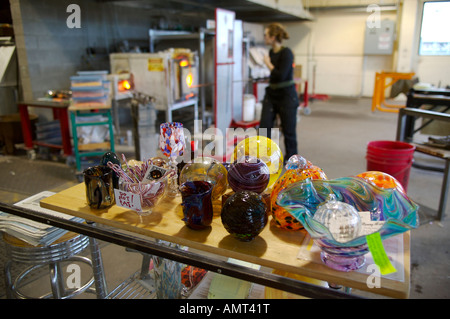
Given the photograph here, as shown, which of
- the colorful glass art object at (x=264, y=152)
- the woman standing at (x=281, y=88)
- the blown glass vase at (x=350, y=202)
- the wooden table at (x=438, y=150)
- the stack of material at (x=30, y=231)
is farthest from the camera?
the woman standing at (x=281, y=88)

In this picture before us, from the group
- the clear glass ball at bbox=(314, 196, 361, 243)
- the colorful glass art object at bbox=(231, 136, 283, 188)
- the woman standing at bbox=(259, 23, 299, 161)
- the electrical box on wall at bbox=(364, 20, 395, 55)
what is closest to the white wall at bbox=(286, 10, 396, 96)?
the electrical box on wall at bbox=(364, 20, 395, 55)

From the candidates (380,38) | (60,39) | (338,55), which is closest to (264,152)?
(60,39)

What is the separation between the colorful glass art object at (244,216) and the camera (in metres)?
0.99

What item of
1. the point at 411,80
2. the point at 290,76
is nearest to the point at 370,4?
the point at 411,80

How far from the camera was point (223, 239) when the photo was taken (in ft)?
3.45

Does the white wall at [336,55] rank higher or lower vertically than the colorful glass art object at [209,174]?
higher

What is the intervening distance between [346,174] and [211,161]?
118 inches

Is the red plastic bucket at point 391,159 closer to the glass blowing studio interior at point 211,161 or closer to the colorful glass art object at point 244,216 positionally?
the glass blowing studio interior at point 211,161

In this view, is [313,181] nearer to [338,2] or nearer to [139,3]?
[139,3]

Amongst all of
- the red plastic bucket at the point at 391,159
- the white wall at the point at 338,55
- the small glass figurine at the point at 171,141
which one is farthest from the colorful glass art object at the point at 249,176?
the white wall at the point at 338,55

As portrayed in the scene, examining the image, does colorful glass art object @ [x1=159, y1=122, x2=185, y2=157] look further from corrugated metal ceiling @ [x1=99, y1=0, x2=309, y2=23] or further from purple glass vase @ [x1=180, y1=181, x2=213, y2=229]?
corrugated metal ceiling @ [x1=99, y1=0, x2=309, y2=23]

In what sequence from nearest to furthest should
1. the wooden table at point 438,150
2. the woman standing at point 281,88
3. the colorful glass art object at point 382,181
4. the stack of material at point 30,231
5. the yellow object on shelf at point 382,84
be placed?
the colorful glass art object at point 382,181 → the stack of material at point 30,231 → the wooden table at point 438,150 → the woman standing at point 281,88 → the yellow object on shelf at point 382,84

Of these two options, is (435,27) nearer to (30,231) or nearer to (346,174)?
(346,174)

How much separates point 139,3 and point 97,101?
8.60ft
